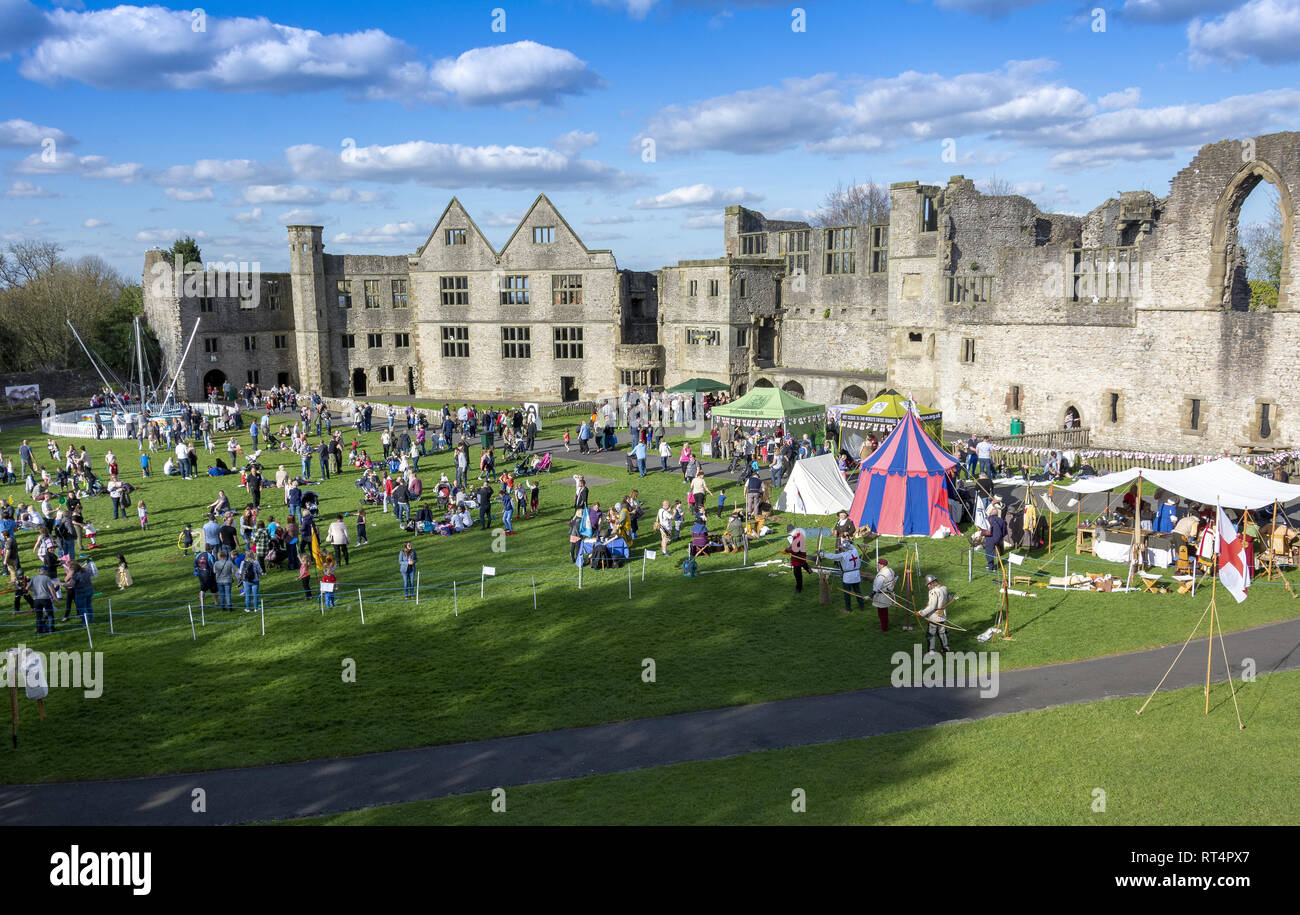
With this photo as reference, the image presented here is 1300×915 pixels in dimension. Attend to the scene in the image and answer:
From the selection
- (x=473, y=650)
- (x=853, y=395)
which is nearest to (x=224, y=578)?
(x=473, y=650)

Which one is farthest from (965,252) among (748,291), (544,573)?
(544,573)

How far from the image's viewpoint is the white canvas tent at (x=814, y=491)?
2903 cm

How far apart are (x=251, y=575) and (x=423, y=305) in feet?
156

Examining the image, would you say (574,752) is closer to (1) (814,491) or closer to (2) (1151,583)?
(2) (1151,583)

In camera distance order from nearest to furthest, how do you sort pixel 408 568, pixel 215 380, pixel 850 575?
pixel 850 575, pixel 408 568, pixel 215 380

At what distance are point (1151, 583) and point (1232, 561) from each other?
352 centimetres

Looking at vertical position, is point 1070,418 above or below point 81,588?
above

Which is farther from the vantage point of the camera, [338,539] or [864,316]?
[864,316]

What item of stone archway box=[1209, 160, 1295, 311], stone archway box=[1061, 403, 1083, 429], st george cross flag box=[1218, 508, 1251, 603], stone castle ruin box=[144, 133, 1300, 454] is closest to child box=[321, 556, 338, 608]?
st george cross flag box=[1218, 508, 1251, 603]

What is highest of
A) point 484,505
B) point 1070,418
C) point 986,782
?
point 1070,418

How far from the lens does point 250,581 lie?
70.9ft

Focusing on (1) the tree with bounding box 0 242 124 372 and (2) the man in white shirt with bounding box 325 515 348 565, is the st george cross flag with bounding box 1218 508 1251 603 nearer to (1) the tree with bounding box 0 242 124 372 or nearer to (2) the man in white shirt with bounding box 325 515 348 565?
(2) the man in white shirt with bounding box 325 515 348 565

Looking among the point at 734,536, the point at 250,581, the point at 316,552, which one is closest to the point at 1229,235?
the point at 734,536

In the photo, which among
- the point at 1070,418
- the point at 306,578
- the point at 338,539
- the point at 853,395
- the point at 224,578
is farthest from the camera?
the point at 853,395
